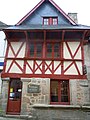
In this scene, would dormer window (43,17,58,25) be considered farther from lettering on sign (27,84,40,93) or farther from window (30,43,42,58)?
lettering on sign (27,84,40,93)

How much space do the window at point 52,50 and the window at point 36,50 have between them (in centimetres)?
50

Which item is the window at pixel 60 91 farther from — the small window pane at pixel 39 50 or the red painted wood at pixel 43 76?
the small window pane at pixel 39 50

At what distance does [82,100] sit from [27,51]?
14.6ft

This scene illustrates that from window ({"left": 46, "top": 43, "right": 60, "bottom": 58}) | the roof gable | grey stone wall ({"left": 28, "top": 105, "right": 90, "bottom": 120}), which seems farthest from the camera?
the roof gable

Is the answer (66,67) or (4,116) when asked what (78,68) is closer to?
(66,67)

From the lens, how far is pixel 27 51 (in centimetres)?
1070

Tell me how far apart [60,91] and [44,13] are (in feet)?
19.1

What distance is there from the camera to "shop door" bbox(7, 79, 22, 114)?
9.98 meters

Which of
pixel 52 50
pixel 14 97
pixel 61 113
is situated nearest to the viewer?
pixel 61 113

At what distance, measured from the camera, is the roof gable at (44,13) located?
11961mm

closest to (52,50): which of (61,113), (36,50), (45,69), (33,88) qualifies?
(36,50)

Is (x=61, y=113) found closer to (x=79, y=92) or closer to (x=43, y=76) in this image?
(x=79, y=92)

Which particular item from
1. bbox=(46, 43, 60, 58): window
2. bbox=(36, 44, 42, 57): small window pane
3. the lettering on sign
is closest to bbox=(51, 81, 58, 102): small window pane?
the lettering on sign

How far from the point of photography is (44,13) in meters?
12.4
